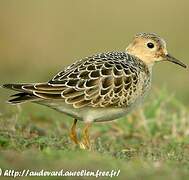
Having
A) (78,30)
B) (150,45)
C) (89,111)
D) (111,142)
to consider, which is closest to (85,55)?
(78,30)

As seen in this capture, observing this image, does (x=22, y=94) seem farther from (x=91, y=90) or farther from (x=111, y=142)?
(x=111, y=142)

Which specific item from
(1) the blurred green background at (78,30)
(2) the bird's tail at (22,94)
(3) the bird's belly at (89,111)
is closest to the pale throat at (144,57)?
(3) the bird's belly at (89,111)

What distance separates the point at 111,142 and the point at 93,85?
1.77 meters

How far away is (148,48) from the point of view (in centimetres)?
1044

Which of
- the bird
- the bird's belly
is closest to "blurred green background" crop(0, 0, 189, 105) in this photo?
the bird

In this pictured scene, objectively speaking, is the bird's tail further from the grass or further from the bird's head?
the bird's head

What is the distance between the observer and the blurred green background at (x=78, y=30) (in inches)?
688

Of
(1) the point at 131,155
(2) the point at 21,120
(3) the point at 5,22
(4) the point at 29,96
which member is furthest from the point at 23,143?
(3) the point at 5,22

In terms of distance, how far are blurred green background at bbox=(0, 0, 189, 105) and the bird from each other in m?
6.43

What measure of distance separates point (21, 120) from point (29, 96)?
6.98ft

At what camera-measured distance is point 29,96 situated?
343 inches

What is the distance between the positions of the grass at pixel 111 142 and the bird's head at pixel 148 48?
1.04m

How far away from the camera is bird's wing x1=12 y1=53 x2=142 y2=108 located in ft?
28.8

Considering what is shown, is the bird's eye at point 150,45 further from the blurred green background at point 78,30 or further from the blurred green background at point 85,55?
the blurred green background at point 78,30
